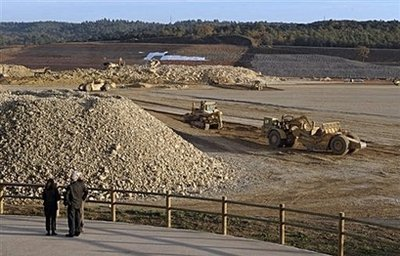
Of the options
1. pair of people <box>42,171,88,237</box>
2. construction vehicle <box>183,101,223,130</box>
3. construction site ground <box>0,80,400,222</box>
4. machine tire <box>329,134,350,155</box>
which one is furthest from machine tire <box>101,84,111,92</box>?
pair of people <box>42,171,88,237</box>

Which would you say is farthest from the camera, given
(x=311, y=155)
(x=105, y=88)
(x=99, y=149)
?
(x=105, y=88)

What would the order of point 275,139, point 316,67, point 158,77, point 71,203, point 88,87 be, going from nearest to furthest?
point 71,203 < point 275,139 < point 88,87 < point 158,77 < point 316,67

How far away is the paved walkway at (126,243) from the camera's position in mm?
16125

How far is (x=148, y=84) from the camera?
8162 centimetres

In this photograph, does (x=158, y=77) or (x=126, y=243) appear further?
(x=158, y=77)

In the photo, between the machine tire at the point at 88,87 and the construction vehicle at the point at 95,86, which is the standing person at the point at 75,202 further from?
the construction vehicle at the point at 95,86

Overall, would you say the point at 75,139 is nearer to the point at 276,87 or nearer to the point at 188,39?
the point at 276,87

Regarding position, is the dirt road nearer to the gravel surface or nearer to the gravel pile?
the gravel pile

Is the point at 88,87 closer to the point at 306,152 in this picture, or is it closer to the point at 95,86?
the point at 95,86

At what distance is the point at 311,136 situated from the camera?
125ft

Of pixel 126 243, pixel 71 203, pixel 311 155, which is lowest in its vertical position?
pixel 311 155

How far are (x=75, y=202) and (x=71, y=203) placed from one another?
0.08m

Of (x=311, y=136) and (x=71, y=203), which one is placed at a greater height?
(x=71, y=203)

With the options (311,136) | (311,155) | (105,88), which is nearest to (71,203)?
(311,155)
